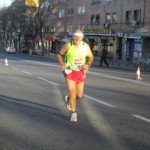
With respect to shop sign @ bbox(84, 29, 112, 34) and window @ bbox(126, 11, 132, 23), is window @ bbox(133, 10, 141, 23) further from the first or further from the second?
shop sign @ bbox(84, 29, 112, 34)

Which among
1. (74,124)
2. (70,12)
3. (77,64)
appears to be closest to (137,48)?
(70,12)

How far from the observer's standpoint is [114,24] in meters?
55.9

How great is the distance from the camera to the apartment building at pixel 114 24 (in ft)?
161

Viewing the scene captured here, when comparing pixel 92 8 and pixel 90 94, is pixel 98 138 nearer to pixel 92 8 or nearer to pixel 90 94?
pixel 90 94

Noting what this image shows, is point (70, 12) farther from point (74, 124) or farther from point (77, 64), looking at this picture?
point (74, 124)

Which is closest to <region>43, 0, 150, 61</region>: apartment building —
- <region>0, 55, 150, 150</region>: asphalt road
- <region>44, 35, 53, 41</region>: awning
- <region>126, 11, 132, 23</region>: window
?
<region>126, 11, 132, 23</region>: window

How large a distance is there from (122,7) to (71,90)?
45632 mm

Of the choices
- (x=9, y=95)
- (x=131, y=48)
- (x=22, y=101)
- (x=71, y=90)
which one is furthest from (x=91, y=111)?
(x=131, y=48)

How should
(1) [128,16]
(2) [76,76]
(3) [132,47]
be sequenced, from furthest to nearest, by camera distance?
(1) [128,16] → (3) [132,47] → (2) [76,76]

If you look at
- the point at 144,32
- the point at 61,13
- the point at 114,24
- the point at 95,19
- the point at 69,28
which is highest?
the point at 61,13

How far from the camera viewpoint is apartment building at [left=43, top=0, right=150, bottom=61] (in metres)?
49.0

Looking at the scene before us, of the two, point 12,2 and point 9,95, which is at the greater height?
point 12,2

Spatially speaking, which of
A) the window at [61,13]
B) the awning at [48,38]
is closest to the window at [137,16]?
the window at [61,13]

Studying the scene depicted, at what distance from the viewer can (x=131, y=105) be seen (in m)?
11.6
